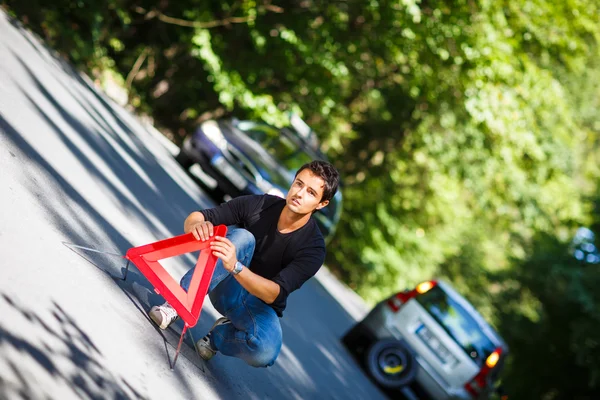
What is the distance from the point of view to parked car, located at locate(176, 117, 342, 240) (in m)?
15.4

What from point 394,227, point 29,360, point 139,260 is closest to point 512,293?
point 394,227

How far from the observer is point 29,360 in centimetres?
428

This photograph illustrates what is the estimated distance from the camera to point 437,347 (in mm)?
11758

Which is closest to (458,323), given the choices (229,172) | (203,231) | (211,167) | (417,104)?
(229,172)

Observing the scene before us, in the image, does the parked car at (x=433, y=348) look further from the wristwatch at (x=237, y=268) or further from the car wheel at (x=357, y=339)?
the wristwatch at (x=237, y=268)

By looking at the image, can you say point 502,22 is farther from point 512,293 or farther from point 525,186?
point 512,293

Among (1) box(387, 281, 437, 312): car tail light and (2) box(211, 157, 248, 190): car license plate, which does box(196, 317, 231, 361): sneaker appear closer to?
(1) box(387, 281, 437, 312): car tail light

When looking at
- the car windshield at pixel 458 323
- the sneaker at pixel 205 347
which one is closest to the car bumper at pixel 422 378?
the car windshield at pixel 458 323

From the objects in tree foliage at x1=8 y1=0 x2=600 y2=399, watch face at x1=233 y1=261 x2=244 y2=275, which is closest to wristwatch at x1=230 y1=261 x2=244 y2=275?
watch face at x1=233 y1=261 x2=244 y2=275

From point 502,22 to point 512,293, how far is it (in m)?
7.86

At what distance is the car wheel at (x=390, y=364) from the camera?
11.8 meters

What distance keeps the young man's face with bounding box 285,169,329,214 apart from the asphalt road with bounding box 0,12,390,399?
4.24 feet

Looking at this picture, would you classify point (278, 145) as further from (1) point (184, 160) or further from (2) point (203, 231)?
(2) point (203, 231)

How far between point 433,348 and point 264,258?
6.33m
